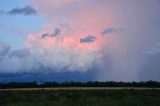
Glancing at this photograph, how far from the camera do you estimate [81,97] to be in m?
57.1

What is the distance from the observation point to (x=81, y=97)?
57.1 m

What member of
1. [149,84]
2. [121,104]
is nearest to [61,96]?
[121,104]

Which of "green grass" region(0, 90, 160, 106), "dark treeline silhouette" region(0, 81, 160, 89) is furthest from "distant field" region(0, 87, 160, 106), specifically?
"dark treeline silhouette" region(0, 81, 160, 89)

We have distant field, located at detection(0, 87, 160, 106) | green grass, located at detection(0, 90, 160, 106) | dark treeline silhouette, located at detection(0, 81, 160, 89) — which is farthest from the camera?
dark treeline silhouette, located at detection(0, 81, 160, 89)

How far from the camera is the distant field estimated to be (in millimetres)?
51906

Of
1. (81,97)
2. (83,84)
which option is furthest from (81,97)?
(83,84)

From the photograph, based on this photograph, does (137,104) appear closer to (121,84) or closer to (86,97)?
(86,97)

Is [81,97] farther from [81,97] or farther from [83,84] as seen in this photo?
[83,84]

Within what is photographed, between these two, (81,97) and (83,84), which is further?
(83,84)

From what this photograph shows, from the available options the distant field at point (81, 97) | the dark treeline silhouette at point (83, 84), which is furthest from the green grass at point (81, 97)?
the dark treeline silhouette at point (83, 84)

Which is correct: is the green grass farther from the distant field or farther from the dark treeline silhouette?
the dark treeline silhouette

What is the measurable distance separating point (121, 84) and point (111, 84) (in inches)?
85.7

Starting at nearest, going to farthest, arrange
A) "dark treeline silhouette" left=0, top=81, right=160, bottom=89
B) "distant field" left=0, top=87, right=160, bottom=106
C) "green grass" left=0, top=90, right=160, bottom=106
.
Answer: "green grass" left=0, top=90, right=160, bottom=106, "distant field" left=0, top=87, right=160, bottom=106, "dark treeline silhouette" left=0, top=81, right=160, bottom=89

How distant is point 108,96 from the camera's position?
58375 mm
